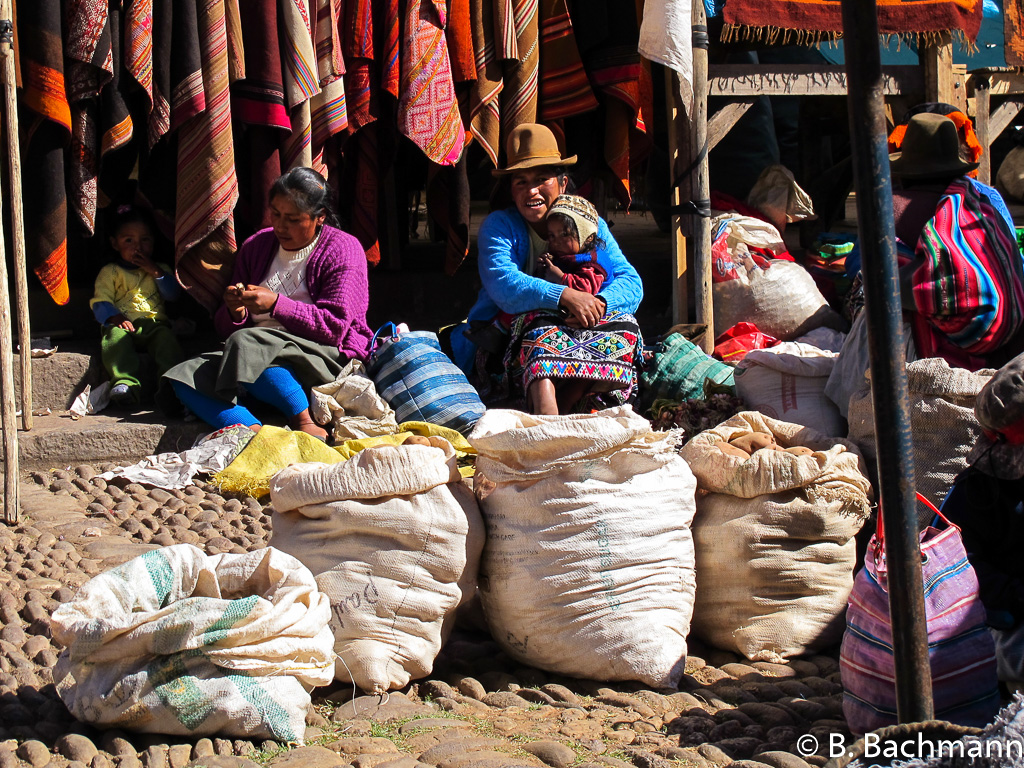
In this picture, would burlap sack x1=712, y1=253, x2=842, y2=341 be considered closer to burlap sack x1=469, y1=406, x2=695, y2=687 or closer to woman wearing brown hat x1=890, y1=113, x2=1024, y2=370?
woman wearing brown hat x1=890, y1=113, x2=1024, y2=370

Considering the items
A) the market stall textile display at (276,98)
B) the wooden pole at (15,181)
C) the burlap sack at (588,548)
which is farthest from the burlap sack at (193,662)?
the market stall textile display at (276,98)

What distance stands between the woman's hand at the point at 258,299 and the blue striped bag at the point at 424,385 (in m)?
0.54

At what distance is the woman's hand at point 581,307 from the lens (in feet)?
15.0

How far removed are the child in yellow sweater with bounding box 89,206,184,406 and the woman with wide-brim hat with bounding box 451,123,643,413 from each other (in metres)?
1.53

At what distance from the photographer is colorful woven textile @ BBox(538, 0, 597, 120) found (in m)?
5.34

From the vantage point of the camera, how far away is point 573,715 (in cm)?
251

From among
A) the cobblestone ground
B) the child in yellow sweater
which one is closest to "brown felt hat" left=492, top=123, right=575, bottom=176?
the child in yellow sweater

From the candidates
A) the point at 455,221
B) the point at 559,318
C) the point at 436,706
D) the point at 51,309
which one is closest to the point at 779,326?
the point at 559,318

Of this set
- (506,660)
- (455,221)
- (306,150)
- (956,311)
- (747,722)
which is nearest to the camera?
(747,722)

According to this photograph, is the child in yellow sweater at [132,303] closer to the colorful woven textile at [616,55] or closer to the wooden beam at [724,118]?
the colorful woven textile at [616,55]

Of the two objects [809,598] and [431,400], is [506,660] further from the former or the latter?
[431,400]

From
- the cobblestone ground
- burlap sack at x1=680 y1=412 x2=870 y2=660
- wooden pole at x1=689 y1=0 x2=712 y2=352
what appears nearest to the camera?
the cobblestone ground

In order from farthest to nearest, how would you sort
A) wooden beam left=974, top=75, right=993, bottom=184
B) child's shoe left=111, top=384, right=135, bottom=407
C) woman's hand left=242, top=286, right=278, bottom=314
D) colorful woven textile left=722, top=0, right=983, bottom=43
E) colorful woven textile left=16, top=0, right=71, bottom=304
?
wooden beam left=974, top=75, right=993, bottom=184 < colorful woven textile left=722, top=0, right=983, bottom=43 < child's shoe left=111, top=384, right=135, bottom=407 < woman's hand left=242, top=286, right=278, bottom=314 < colorful woven textile left=16, top=0, right=71, bottom=304

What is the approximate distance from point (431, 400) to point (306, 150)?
140 centimetres
